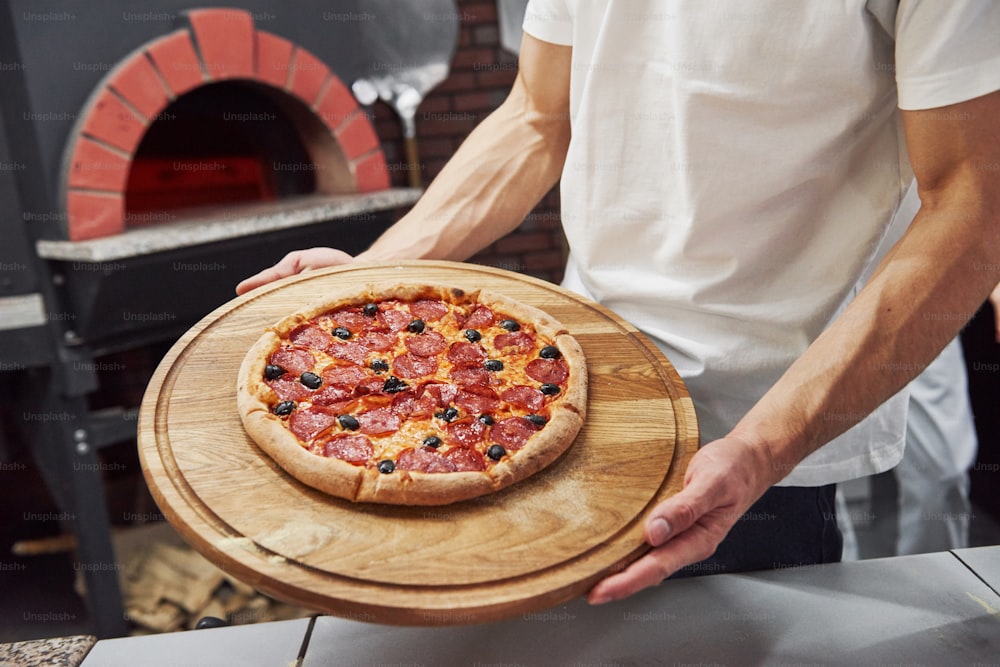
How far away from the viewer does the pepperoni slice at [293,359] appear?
1.39 metres

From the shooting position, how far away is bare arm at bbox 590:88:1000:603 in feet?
3.57

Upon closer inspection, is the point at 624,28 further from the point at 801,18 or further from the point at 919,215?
the point at 919,215

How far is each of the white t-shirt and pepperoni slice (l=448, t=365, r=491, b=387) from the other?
11.0 inches

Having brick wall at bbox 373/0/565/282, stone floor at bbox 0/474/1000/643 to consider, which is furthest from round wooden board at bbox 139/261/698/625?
brick wall at bbox 373/0/565/282

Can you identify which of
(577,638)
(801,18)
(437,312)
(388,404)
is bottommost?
(577,638)

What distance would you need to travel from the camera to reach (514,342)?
1.52 m

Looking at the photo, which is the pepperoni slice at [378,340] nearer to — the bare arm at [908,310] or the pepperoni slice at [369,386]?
the pepperoni slice at [369,386]

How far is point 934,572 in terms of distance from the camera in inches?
50.4

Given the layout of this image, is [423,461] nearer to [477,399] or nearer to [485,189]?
[477,399]

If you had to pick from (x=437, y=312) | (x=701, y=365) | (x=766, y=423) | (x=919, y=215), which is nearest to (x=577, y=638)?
(x=766, y=423)

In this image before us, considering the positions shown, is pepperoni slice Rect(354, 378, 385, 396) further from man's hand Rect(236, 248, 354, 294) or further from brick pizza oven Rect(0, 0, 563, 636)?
brick pizza oven Rect(0, 0, 563, 636)

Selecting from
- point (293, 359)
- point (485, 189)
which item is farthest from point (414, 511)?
point (485, 189)

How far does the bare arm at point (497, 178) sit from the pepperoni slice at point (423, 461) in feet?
1.65

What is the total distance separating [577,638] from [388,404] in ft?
1.57
